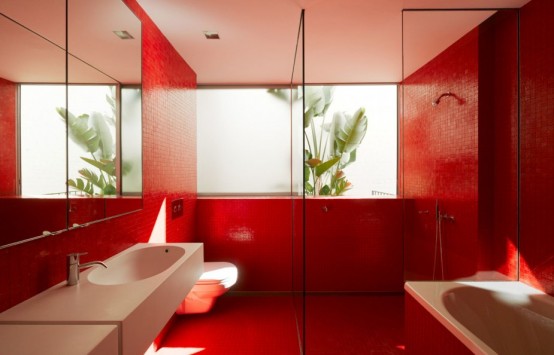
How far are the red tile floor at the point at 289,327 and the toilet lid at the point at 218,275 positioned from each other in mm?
439

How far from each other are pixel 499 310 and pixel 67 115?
2560 mm

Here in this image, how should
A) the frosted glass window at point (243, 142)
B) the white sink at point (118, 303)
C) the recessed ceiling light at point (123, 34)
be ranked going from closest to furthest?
1. the white sink at point (118, 303)
2. the recessed ceiling light at point (123, 34)
3. the frosted glass window at point (243, 142)

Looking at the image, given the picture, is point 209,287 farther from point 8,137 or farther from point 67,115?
point 8,137

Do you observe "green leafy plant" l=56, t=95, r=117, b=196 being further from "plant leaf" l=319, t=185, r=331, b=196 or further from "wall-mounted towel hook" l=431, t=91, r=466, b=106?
"wall-mounted towel hook" l=431, t=91, r=466, b=106

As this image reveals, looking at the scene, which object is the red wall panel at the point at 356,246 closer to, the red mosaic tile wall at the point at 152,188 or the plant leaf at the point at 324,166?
the plant leaf at the point at 324,166

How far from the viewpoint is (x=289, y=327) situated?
8.29 ft

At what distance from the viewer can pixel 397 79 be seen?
9.96 ft

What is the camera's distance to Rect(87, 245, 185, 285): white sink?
1.52m

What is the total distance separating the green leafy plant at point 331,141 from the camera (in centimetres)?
282

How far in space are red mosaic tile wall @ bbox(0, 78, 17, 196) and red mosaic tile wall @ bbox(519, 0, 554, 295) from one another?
2670 mm

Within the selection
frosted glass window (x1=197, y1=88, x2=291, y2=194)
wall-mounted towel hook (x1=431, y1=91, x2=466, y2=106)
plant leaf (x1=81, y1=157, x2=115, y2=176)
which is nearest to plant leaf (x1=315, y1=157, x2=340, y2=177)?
frosted glass window (x1=197, y1=88, x2=291, y2=194)

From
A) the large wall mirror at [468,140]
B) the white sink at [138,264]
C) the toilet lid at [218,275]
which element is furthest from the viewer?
the toilet lid at [218,275]

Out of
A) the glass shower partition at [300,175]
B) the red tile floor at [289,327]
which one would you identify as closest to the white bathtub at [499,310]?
the red tile floor at [289,327]

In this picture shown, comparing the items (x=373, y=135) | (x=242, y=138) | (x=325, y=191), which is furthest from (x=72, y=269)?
(x=373, y=135)
